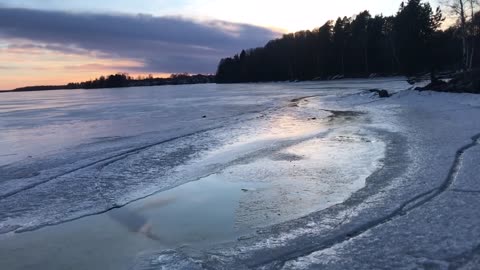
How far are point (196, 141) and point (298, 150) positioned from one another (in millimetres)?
3852

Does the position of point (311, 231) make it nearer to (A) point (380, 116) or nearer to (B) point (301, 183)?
(B) point (301, 183)

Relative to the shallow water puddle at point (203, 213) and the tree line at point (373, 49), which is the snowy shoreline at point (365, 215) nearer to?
the shallow water puddle at point (203, 213)

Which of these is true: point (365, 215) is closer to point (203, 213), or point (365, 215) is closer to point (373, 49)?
point (203, 213)

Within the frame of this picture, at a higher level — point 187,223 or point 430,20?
point 430,20

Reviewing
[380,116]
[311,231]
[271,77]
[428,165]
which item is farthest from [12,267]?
[271,77]

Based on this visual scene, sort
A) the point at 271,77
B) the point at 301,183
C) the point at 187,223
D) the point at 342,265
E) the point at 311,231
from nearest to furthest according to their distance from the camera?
Result: 1. the point at 342,265
2. the point at 311,231
3. the point at 187,223
4. the point at 301,183
5. the point at 271,77

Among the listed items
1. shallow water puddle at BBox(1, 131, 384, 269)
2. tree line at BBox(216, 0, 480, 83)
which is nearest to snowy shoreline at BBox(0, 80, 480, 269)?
shallow water puddle at BBox(1, 131, 384, 269)

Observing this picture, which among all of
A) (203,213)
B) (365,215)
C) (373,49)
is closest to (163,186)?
(203,213)

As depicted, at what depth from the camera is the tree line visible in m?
63.8

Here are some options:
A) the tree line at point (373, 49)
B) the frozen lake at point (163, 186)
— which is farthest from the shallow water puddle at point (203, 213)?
the tree line at point (373, 49)

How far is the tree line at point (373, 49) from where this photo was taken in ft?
209

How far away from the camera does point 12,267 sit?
4.92 meters

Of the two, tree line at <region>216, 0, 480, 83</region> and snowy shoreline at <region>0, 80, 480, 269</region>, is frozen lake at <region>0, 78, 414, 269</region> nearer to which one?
snowy shoreline at <region>0, 80, 480, 269</region>

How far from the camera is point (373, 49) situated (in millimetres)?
83750
